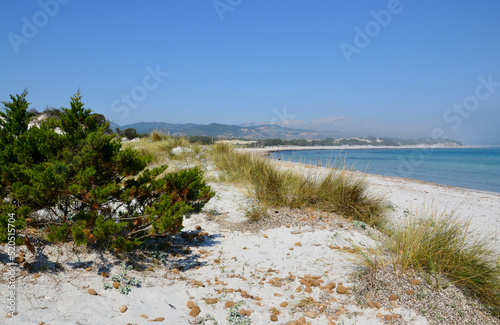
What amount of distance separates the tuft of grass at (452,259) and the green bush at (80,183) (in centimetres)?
228

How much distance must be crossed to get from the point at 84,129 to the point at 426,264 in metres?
3.78

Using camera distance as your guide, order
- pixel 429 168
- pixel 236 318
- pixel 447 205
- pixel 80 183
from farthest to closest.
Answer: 1. pixel 429 168
2. pixel 447 205
3. pixel 80 183
4. pixel 236 318

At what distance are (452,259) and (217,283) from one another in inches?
93.0

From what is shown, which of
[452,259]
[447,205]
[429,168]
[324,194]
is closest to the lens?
[452,259]

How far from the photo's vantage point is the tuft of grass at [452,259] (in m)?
2.54

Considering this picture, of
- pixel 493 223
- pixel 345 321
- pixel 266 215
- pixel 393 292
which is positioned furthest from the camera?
pixel 493 223

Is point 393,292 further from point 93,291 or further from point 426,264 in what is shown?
point 93,291

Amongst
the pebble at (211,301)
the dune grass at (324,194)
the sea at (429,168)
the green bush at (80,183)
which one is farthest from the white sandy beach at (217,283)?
the sea at (429,168)

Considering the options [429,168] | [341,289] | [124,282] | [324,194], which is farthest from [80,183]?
[429,168]

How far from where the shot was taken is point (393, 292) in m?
2.56

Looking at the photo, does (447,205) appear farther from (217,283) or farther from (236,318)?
(236,318)

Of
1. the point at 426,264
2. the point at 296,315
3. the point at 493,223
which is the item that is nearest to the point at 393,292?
the point at 426,264

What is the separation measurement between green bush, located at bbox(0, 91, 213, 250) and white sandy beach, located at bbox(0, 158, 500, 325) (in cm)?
36

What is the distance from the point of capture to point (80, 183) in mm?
2641
